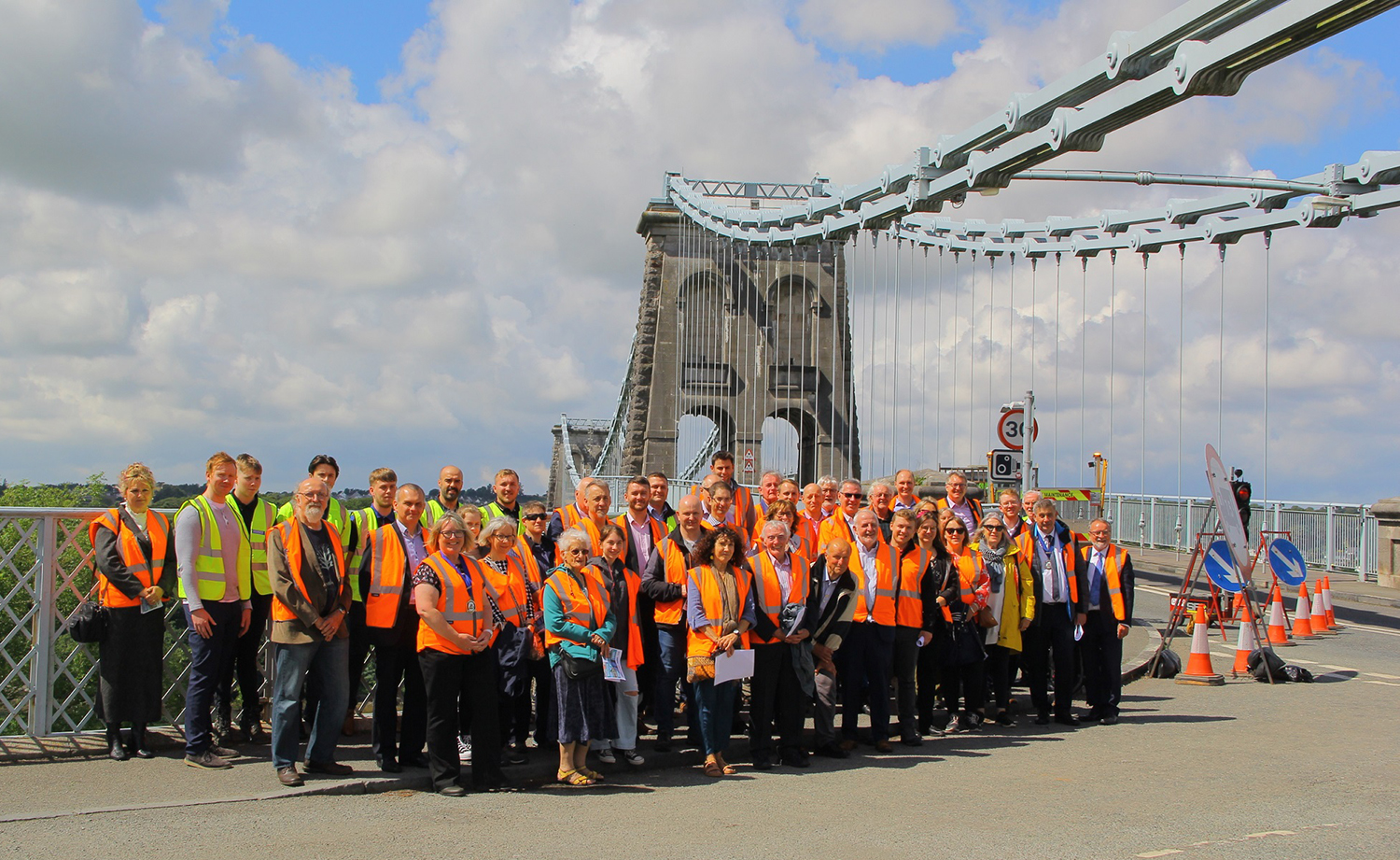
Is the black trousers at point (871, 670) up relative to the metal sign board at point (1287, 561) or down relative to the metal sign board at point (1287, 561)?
down

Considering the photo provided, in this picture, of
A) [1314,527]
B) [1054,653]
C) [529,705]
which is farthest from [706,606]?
[1314,527]

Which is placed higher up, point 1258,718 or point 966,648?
point 966,648

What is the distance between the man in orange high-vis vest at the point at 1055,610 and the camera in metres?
8.10

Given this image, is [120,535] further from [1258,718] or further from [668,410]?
[668,410]

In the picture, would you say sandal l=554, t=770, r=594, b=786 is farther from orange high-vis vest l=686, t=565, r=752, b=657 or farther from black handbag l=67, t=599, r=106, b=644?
black handbag l=67, t=599, r=106, b=644

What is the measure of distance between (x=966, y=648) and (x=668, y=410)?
35.1 m

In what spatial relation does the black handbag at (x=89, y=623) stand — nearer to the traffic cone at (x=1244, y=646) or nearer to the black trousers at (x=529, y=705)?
the black trousers at (x=529, y=705)

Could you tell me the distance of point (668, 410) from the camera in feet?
140

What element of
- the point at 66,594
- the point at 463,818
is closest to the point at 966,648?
the point at 463,818

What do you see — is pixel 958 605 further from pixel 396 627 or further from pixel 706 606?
pixel 396 627

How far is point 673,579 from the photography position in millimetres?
6758

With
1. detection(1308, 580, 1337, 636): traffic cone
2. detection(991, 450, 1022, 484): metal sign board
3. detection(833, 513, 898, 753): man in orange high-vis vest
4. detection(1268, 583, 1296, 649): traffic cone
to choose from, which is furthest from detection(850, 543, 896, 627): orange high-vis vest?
detection(1308, 580, 1337, 636): traffic cone

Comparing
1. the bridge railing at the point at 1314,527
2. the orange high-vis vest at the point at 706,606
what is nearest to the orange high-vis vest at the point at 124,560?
the orange high-vis vest at the point at 706,606

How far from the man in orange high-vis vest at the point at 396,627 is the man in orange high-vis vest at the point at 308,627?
20 cm
